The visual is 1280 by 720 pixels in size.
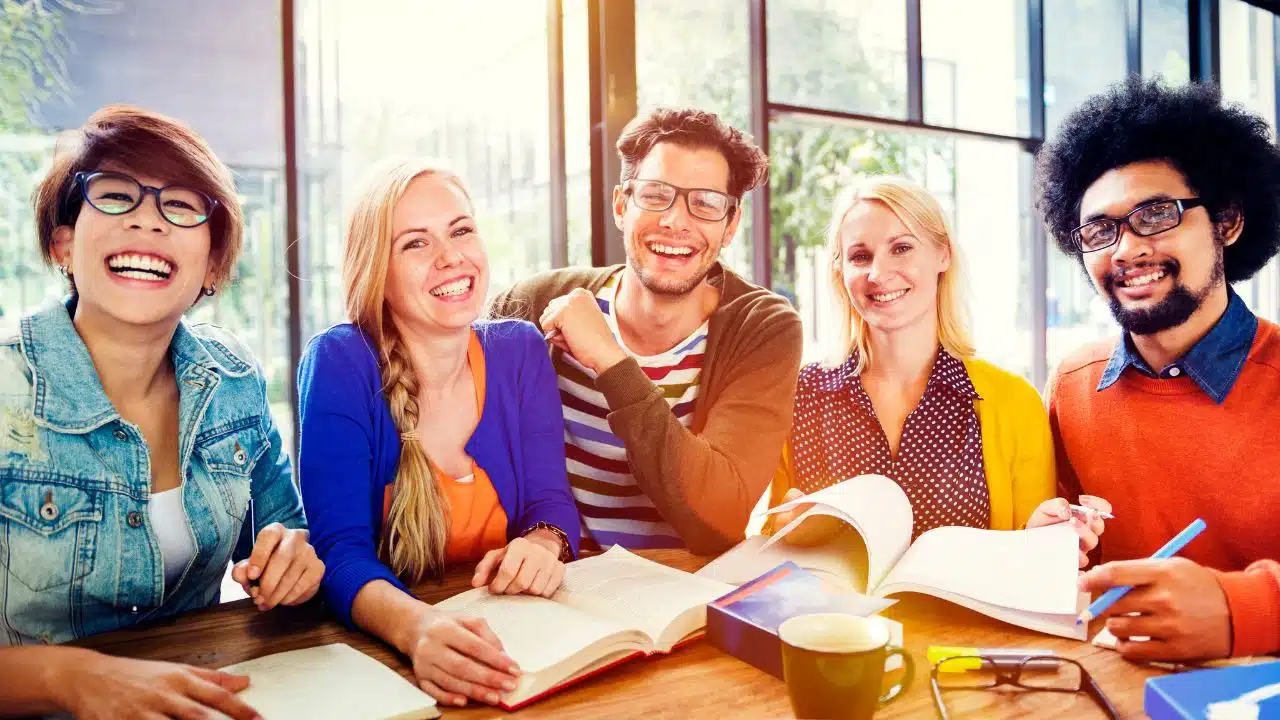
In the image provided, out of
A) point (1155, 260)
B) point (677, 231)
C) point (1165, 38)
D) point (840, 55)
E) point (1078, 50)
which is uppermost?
point (1165, 38)

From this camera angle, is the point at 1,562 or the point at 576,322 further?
the point at 576,322

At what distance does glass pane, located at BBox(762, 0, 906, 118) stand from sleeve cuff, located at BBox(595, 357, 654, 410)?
2.73 meters

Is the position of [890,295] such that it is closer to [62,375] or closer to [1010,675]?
[1010,675]

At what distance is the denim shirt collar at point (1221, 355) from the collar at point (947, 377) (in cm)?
36

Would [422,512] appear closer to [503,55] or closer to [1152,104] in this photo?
[1152,104]

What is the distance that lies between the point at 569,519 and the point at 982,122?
408cm

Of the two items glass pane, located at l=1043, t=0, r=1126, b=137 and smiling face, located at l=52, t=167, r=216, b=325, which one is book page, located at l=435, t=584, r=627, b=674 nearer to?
smiling face, located at l=52, t=167, r=216, b=325

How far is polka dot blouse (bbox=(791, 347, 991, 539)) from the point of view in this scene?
175 cm

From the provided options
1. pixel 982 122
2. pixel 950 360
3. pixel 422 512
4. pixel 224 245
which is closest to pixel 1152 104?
pixel 950 360

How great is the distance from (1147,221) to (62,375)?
80.1 inches

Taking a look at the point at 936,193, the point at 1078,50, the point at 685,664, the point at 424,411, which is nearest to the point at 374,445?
the point at 424,411

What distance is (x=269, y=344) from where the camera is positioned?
10.4 feet

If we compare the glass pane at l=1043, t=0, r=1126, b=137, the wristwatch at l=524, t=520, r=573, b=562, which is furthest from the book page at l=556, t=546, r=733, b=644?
the glass pane at l=1043, t=0, r=1126, b=137

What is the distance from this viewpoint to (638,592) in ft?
3.87
